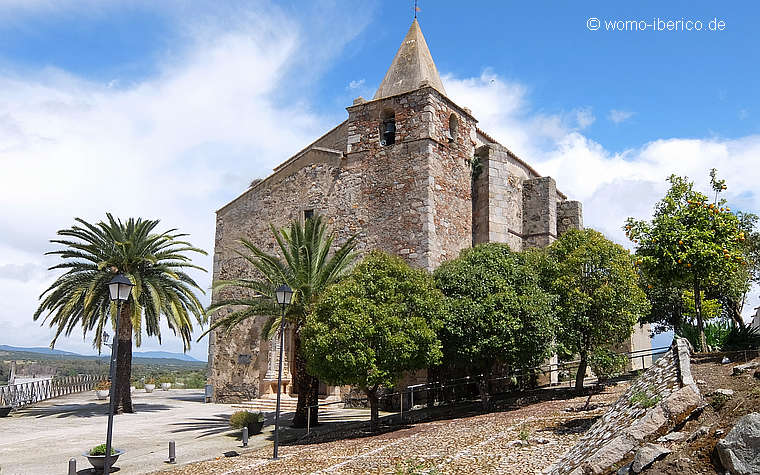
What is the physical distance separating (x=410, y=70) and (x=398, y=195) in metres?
5.42

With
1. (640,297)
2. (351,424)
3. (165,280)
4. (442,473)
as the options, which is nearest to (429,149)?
(640,297)

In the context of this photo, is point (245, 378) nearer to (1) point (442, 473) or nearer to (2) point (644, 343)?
(1) point (442, 473)

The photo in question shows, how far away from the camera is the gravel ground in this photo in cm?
1003

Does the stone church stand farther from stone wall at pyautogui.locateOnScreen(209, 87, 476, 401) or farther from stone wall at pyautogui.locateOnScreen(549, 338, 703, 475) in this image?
stone wall at pyautogui.locateOnScreen(549, 338, 703, 475)

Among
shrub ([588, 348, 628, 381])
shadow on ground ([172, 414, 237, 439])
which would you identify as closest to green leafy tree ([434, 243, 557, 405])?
shrub ([588, 348, 628, 381])

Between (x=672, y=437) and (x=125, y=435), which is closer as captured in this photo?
(x=672, y=437)

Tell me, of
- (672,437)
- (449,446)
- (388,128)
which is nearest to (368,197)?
(388,128)

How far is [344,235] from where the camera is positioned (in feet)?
74.6

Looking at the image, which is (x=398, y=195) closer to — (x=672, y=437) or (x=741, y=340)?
(x=741, y=340)

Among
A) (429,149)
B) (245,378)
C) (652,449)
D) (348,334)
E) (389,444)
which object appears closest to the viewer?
(652,449)

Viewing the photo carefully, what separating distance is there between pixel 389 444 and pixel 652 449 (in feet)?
Answer: 25.8

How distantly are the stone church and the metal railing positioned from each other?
8095 millimetres

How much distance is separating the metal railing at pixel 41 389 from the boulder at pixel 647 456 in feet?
81.3

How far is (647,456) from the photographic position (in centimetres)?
579
